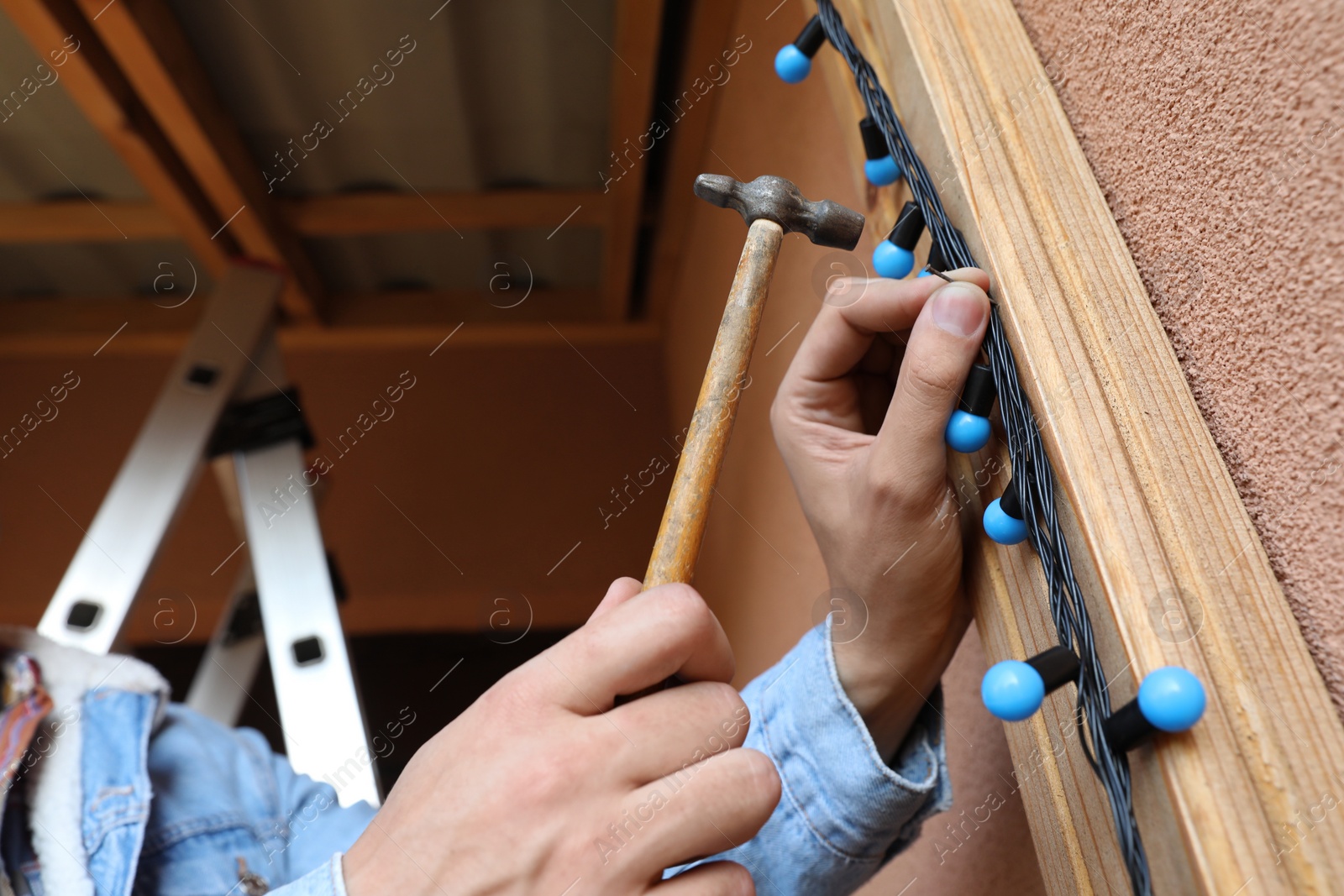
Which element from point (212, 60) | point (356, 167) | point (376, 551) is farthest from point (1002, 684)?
point (376, 551)

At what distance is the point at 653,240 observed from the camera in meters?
2.63

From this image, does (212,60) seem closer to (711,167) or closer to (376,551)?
(711,167)

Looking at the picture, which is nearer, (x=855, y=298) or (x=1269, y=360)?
(x=1269, y=360)

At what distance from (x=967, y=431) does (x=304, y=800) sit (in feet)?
2.75

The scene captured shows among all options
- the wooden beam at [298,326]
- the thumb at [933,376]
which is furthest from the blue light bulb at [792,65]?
the wooden beam at [298,326]

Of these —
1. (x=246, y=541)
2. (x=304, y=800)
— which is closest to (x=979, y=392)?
(x=304, y=800)

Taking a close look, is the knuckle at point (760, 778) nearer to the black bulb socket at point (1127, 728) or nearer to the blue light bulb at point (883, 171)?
the black bulb socket at point (1127, 728)

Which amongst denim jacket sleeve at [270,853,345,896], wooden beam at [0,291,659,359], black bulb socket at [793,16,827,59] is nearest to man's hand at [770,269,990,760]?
black bulb socket at [793,16,827,59]

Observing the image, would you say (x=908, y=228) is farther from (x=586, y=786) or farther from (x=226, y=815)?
(x=226, y=815)

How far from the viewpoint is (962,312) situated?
44 centimetres

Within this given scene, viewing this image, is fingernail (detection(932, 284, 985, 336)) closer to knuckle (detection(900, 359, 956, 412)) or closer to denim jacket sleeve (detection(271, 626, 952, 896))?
knuckle (detection(900, 359, 956, 412))

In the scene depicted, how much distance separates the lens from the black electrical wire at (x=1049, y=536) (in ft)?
1.11

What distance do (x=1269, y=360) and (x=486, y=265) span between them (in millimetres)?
2705

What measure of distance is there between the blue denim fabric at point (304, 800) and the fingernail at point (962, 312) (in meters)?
0.25
